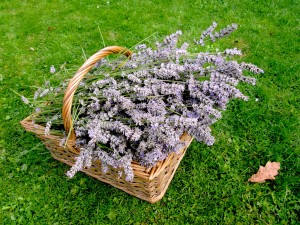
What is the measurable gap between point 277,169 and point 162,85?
130 centimetres

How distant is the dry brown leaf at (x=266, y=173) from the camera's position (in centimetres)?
213

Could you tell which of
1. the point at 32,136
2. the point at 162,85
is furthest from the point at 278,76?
the point at 32,136

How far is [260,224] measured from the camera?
1.93 meters

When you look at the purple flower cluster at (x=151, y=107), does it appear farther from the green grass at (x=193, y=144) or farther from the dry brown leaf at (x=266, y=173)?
the dry brown leaf at (x=266, y=173)

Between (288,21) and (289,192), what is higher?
(288,21)

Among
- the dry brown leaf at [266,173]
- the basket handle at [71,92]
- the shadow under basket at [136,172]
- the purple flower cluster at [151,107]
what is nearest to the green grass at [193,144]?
the dry brown leaf at [266,173]

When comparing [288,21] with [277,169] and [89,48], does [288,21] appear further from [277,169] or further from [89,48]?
[89,48]

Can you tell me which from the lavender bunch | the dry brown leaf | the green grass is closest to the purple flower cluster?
the lavender bunch

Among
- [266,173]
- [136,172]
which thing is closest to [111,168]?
[136,172]

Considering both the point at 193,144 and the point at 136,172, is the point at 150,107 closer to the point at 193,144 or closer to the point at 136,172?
the point at 136,172

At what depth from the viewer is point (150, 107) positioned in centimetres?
156

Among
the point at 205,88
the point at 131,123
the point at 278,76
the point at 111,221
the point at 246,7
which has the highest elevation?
the point at 205,88

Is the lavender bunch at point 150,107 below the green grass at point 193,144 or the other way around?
the other way around

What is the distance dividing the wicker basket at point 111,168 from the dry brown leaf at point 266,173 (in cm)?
71
